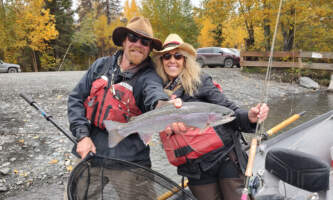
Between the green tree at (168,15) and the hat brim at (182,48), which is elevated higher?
the green tree at (168,15)

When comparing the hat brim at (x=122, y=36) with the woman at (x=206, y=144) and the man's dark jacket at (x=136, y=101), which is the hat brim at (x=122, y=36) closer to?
the woman at (x=206, y=144)

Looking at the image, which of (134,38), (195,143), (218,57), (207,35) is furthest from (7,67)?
(207,35)

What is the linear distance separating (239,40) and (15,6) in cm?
2932

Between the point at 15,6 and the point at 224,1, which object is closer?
the point at 224,1

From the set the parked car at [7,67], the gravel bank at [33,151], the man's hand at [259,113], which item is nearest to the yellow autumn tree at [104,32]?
the parked car at [7,67]

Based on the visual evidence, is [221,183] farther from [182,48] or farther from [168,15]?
[168,15]

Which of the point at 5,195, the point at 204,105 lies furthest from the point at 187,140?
the point at 5,195

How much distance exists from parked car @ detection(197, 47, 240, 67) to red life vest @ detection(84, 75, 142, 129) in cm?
1982

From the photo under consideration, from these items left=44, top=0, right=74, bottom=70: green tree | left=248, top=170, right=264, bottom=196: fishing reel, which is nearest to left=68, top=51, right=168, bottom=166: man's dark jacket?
left=248, top=170, right=264, bottom=196: fishing reel

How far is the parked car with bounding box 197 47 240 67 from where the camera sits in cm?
2159

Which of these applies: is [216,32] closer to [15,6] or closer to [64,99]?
[15,6]

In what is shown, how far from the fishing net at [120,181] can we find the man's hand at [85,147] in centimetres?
17

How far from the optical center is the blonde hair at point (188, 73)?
7.98 feet

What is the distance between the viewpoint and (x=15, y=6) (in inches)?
811
